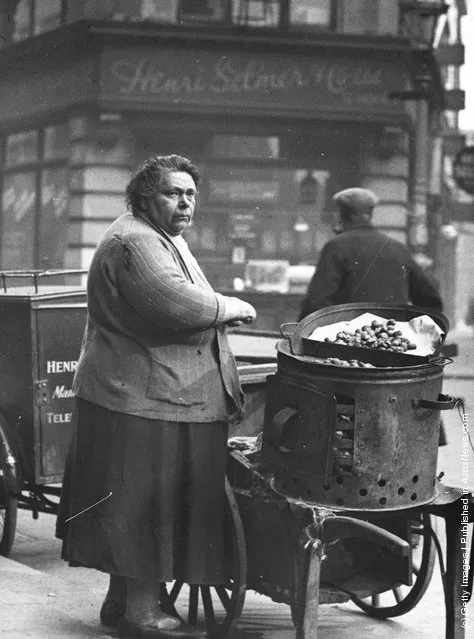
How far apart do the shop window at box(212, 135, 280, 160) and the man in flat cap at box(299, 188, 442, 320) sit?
11045 millimetres

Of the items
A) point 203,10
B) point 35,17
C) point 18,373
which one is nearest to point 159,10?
point 203,10

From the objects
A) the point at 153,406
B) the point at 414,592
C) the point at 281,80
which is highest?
the point at 281,80

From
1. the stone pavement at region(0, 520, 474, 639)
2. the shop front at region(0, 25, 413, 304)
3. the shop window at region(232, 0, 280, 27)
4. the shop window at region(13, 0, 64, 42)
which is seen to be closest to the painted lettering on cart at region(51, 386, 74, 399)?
the stone pavement at region(0, 520, 474, 639)

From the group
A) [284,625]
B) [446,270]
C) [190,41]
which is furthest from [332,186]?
[446,270]

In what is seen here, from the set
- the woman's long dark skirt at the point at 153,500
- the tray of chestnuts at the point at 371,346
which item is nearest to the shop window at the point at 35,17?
the woman's long dark skirt at the point at 153,500

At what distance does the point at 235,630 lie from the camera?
4457mm

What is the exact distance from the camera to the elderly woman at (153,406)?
4297 mm

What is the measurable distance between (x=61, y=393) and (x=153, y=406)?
172 centimetres

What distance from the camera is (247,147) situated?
17.5m

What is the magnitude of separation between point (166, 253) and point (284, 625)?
1696mm

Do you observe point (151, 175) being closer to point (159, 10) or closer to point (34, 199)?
point (159, 10)

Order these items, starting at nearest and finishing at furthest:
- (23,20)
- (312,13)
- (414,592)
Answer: (414,592)
(312,13)
(23,20)

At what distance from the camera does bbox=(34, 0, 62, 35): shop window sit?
17.4 metres

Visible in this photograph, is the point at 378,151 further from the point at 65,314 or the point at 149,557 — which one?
the point at 149,557
